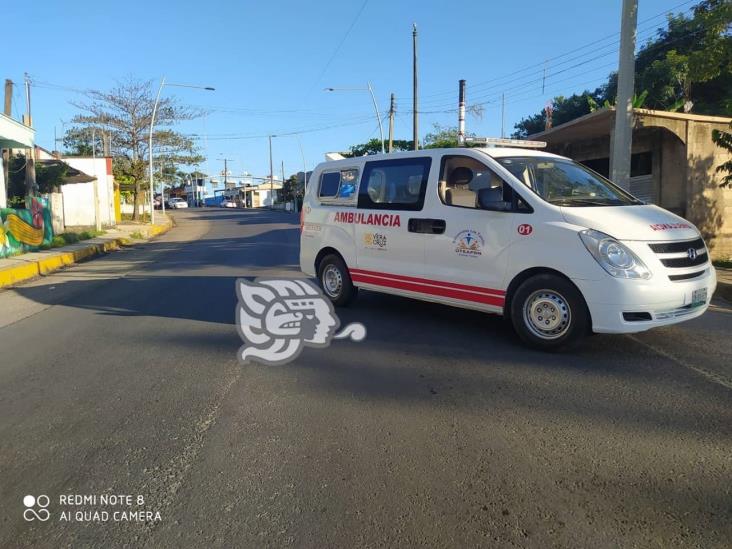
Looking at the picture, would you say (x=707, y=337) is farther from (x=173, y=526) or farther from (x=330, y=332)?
(x=173, y=526)

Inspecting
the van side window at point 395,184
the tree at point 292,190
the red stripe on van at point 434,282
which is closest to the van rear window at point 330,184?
the van side window at point 395,184

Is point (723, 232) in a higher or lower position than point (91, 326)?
higher

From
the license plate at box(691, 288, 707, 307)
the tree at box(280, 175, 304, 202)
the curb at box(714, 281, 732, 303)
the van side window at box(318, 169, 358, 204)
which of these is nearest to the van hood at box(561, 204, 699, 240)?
the license plate at box(691, 288, 707, 307)

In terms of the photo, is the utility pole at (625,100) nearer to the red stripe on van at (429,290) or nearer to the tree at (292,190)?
the red stripe on van at (429,290)

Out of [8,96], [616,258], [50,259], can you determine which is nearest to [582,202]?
[616,258]

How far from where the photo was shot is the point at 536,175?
20.2 feet

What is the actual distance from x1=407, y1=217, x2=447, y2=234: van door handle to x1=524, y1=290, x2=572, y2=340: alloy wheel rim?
1371mm

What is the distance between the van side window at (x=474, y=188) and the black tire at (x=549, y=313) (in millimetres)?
774

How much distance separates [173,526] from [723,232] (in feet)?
45.6

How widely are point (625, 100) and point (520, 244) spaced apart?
6.52 m

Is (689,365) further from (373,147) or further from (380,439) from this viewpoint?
(373,147)

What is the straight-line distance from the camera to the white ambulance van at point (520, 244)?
5.13 metres

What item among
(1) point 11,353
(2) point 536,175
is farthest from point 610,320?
(1) point 11,353

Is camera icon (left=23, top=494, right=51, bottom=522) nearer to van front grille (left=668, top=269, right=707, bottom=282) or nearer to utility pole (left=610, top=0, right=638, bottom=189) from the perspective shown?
van front grille (left=668, top=269, right=707, bottom=282)
